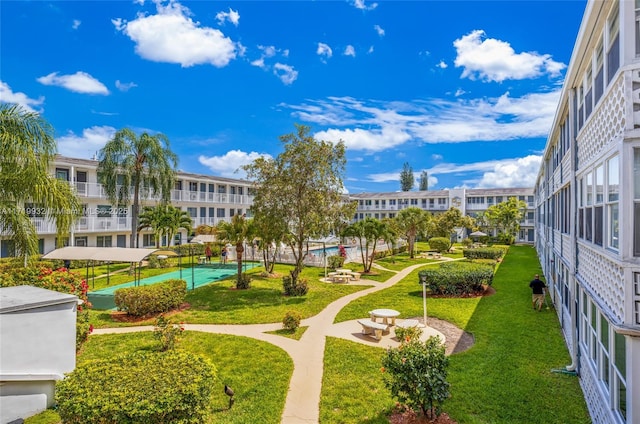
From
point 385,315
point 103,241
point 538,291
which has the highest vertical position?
point 103,241

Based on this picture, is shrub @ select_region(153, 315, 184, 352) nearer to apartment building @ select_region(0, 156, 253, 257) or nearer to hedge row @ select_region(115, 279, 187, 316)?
hedge row @ select_region(115, 279, 187, 316)

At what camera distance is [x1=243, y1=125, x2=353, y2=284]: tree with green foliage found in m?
20.6

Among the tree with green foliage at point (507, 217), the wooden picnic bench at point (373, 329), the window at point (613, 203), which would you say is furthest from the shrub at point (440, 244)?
the window at point (613, 203)

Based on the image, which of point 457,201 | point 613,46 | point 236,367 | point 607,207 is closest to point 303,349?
point 236,367

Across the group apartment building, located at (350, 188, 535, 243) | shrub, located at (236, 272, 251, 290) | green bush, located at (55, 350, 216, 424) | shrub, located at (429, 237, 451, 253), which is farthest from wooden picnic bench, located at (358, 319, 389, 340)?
apartment building, located at (350, 188, 535, 243)

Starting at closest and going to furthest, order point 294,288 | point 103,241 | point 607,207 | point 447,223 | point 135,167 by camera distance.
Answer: point 607,207, point 294,288, point 135,167, point 103,241, point 447,223

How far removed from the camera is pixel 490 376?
978 cm

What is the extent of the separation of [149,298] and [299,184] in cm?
959

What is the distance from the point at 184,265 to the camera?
105 ft

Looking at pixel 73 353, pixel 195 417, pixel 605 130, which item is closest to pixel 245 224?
pixel 73 353

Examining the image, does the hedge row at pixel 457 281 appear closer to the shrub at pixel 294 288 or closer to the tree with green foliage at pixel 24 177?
the shrub at pixel 294 288

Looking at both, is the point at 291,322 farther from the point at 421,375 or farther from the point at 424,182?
the point at 424,182

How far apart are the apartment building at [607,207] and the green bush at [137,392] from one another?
267 inches

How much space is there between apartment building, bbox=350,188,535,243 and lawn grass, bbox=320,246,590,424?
138 ft
